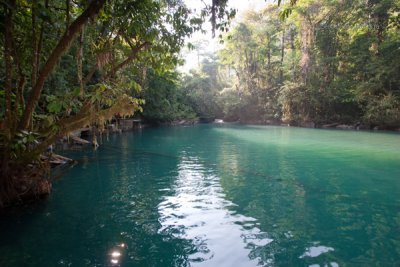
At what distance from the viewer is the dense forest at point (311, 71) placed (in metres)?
30.6

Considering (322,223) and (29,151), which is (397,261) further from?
(29,151)

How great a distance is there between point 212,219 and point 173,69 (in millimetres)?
10178

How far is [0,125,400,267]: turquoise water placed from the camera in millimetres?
4828

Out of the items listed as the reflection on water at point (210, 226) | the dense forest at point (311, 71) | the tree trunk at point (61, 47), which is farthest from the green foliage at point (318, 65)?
the tree trunk at point (61, 47)

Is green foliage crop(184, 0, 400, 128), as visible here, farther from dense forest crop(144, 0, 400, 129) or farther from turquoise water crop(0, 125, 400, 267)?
turquoise water crop(0, 125, 400, 267)

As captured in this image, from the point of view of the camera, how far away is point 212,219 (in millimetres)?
6465

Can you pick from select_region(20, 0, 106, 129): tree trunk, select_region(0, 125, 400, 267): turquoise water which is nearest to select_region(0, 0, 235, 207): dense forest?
select_region(20, 0, 106, 129): tree trunk

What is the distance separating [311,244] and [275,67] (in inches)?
1827

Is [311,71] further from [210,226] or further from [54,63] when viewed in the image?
[54,63]

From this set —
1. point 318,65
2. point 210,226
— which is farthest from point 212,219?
point 318,65

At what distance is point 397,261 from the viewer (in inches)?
181

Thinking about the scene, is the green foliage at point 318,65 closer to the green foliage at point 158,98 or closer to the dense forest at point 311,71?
the dense forest at point 311,71

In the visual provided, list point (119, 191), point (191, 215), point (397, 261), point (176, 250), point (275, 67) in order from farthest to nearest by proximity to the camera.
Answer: point (275, 67), point (119, 191), point (191, 215), point (176, 250), point (397, 261)

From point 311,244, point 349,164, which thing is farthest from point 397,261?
point 349,164
